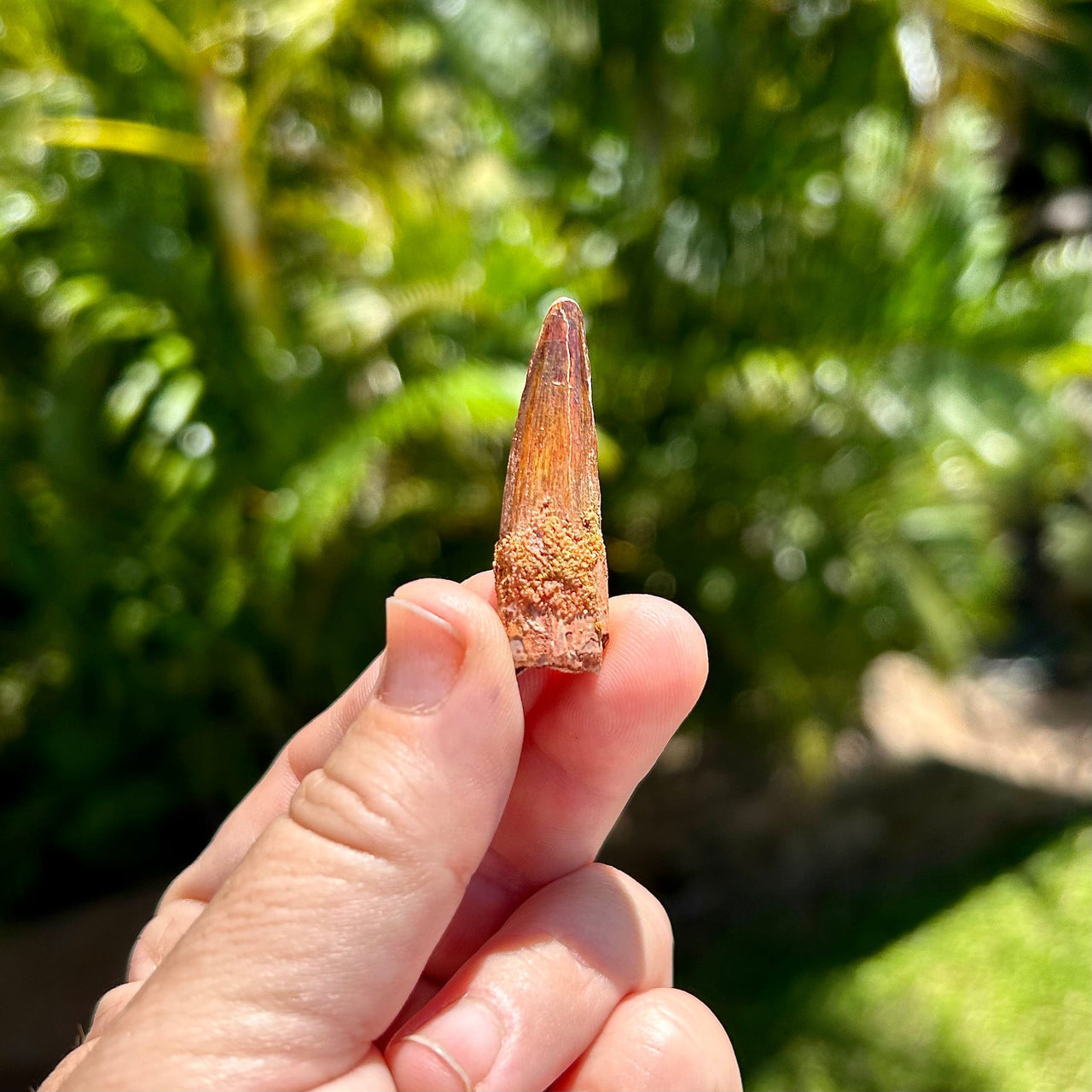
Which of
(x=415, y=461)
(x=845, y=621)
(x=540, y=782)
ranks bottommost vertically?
(x=845, y=621)

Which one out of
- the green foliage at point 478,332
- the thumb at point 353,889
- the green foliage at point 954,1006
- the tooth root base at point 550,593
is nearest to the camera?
the thumb at point 353,889

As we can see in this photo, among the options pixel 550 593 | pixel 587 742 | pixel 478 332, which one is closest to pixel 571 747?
pixel 587 742

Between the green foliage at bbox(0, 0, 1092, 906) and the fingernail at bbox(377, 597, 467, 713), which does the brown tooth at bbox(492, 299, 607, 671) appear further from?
the green foliage at bbox(0, 0, 1092, 906)

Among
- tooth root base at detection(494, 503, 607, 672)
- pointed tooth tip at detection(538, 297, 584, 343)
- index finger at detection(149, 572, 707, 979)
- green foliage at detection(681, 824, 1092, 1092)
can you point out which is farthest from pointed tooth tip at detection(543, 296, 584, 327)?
green foliage at detection(681, 824, 1092, 1092)

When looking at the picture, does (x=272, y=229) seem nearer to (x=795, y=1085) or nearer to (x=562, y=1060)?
(x=562, y=1060)

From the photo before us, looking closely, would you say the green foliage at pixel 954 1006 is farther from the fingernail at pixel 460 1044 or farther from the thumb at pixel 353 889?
the thumb at pixel 353 889

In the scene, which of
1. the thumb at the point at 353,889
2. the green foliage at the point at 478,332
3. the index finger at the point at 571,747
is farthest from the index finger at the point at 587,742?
the green foliage at the point at 478,332

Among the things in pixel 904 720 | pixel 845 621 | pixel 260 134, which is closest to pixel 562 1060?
pixel 845 621
